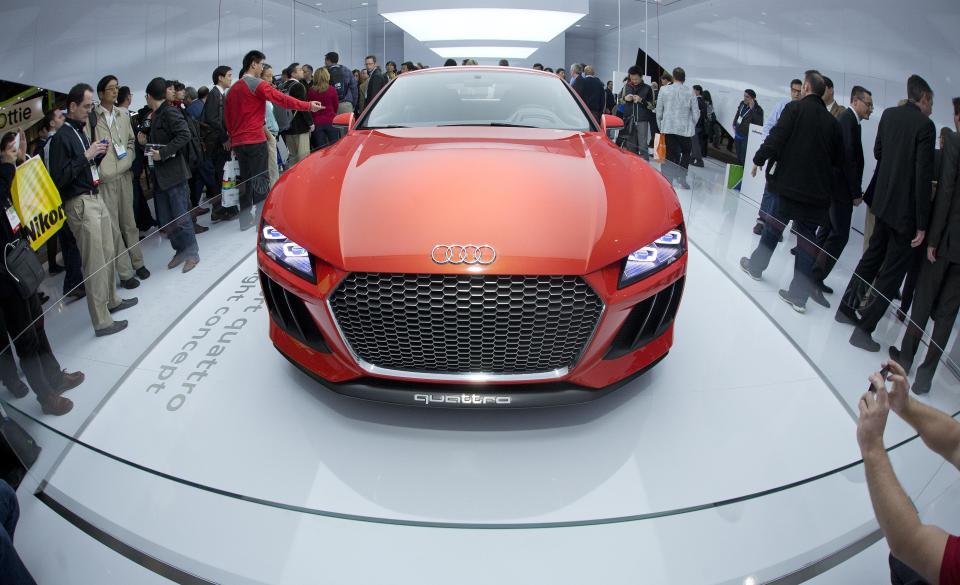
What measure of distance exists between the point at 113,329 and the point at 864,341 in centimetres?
333

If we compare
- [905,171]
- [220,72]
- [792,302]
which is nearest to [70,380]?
[792,302]

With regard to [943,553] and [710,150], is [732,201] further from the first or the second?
[710,150]

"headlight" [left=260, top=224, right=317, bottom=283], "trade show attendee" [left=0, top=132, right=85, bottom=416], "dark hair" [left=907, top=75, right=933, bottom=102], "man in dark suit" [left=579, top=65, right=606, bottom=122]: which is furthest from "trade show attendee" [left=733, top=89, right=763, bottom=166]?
"trade show attendee" [left=0, top=132, right=85, bottom=416]

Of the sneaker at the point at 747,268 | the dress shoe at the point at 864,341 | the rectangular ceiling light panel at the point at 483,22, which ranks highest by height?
the rectangular ceiling light panel at the point at 483,22

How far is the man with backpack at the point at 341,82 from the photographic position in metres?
8.74

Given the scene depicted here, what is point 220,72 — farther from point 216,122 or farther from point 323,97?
point 323,97

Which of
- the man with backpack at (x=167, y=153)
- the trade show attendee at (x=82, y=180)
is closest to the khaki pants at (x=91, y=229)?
the trade show attendee at (x=82, y=180)

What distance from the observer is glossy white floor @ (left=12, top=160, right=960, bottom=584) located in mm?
1259

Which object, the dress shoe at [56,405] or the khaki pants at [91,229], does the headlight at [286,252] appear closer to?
the dress shoe at [56,405]

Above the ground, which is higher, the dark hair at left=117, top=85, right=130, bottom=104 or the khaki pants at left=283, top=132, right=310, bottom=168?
the dark hair at left=117, top=85, right=130, bottom=104

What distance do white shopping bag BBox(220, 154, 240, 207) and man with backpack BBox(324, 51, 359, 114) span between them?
3059 millimetres

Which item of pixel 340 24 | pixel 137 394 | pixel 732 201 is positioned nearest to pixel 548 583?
pixel 137 394

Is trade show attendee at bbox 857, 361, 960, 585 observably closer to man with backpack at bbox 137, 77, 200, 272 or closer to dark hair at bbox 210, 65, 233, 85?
man with backpack at bbox 137, 77, 200, 272

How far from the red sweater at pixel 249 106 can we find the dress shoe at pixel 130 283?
257cm
